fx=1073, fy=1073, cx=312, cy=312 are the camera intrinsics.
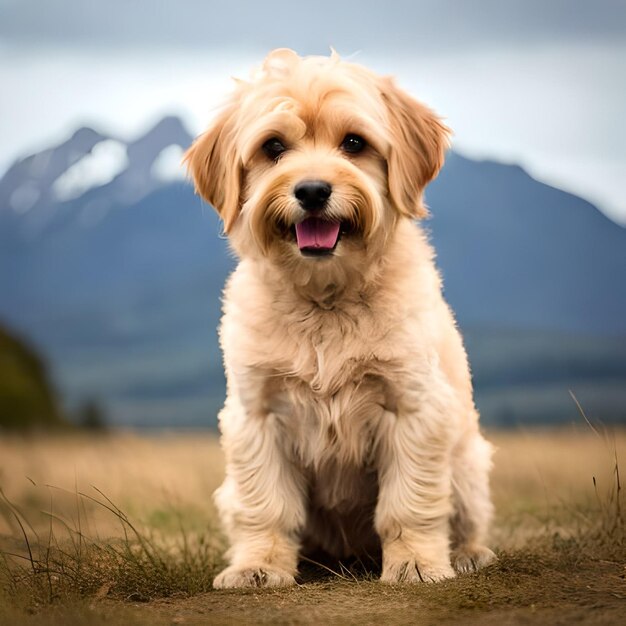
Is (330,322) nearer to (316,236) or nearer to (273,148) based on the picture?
(316,236)

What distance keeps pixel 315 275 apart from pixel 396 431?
0.82m

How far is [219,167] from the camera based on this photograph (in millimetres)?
5266

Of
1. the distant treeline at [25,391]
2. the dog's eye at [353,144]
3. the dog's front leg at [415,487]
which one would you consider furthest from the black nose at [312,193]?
the distant treeline at [25,391]

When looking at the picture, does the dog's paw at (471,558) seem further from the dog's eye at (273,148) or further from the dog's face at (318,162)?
the dog's eye at (273,148)

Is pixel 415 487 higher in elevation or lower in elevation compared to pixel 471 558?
higher

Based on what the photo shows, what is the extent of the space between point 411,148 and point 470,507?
6.24 ft

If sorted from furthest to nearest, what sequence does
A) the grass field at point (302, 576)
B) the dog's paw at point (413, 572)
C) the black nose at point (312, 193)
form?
the dog's paw at point (413, 572), the black nose at point (312, 193), the grass field at point (302, 576)

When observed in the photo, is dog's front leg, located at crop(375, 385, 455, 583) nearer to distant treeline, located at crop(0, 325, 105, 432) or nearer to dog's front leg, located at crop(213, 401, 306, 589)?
dog's front leg, located at crop(213, 401, 306, 589)

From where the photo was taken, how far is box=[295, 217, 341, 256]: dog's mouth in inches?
189

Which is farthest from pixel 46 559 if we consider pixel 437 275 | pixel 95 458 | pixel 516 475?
pixel 95 458

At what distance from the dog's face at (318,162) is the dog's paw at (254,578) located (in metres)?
1.46

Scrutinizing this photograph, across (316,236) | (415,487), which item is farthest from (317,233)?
(415,487)

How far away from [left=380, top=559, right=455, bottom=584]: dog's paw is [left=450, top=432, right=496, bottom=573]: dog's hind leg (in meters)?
0.56

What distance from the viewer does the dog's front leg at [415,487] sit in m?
4.98
